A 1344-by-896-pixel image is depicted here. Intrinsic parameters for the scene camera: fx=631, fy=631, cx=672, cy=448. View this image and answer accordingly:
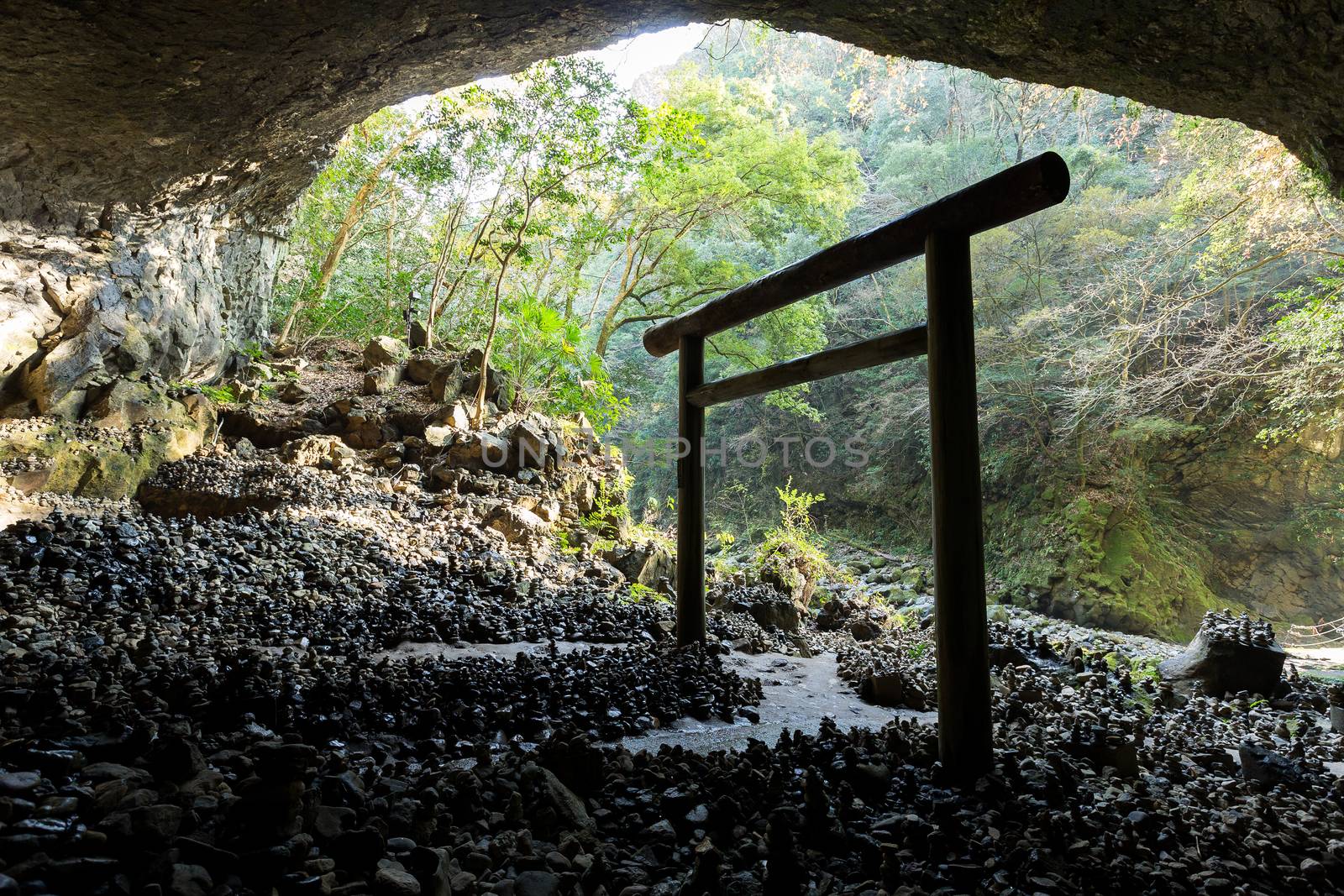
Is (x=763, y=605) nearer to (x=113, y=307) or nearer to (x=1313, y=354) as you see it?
(x=113, y=307)

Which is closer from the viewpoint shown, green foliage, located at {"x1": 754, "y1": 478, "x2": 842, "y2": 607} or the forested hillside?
green foliage, located at {"x1": 754, "y1": 478, "x2": 842, "y2": 607}

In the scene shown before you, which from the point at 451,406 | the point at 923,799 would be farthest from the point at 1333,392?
the point at 451,406

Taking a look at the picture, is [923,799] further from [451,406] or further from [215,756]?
[451,406]

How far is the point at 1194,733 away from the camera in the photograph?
319cm

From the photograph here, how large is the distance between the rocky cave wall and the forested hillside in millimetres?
2031

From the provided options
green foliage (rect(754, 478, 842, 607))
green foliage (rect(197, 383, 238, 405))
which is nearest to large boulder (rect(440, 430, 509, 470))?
green foliage (rect(197, 383, 238, 405))

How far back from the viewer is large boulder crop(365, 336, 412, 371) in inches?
331

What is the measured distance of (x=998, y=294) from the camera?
1436 cm

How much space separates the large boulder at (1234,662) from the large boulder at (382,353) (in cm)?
868

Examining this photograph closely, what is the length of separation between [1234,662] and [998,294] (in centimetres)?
1194

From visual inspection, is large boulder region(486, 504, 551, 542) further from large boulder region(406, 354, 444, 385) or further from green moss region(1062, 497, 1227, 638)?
green moss region(1062, 497, 1227, 638)

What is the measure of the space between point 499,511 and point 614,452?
7.60 feet

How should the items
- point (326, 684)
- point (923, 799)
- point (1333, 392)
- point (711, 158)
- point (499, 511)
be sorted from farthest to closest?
1. point (711, 158)
2. point (1333, 392)
3. point (499, 511)
4. point (326, 684)
5. point (923, 799)

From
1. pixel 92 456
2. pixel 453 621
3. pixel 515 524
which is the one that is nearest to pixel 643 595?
pixel 515 524
